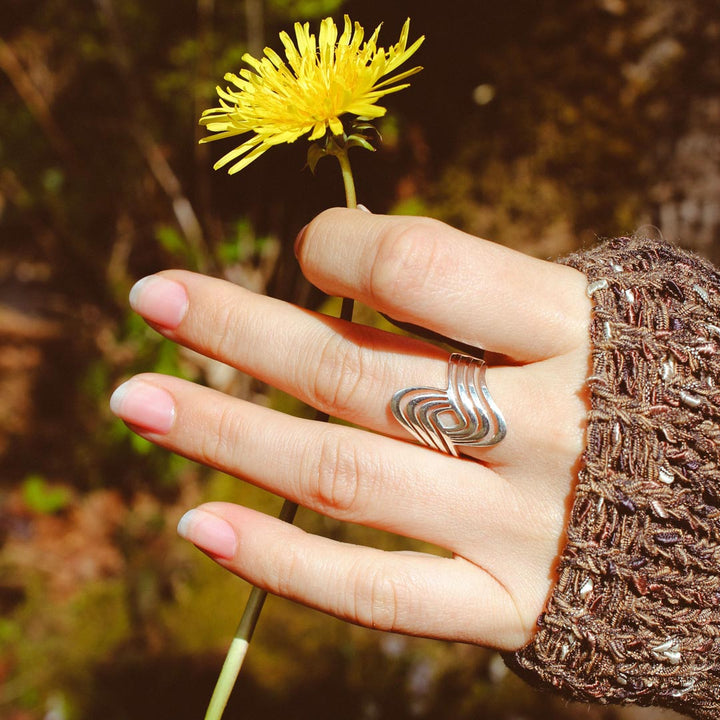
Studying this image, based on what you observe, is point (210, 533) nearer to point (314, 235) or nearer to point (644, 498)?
point (314, 235)

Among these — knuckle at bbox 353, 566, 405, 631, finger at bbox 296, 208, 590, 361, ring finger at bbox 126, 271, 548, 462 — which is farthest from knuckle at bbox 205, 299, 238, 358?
knuckle at bbox 353, 566, 405, 631

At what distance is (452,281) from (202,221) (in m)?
2.26

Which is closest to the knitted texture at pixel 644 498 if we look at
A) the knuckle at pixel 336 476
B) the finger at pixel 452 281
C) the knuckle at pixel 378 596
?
the finger at pixel 452 281

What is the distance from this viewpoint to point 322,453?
1265 mm

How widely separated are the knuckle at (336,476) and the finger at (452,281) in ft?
1.06

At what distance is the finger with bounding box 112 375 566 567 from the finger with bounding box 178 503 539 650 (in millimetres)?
67

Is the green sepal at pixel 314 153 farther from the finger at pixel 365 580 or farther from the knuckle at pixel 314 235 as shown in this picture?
the finger at pixel 365 580

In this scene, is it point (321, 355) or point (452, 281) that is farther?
point (321, 355)

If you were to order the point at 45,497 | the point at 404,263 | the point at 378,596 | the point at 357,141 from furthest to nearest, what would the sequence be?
1. the point at 45,497
2. the point at 378,596
3. the point at 404,263
4. the point at 357,141

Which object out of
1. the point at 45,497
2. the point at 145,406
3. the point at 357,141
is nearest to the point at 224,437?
the point at 145,406

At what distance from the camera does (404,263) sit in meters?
1.10

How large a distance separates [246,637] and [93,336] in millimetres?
2599

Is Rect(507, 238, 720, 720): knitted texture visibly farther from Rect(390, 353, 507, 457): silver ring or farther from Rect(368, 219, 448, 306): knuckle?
Rect(368, 219, 448, 306): knuckle

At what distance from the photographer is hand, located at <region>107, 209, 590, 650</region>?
1.12m
